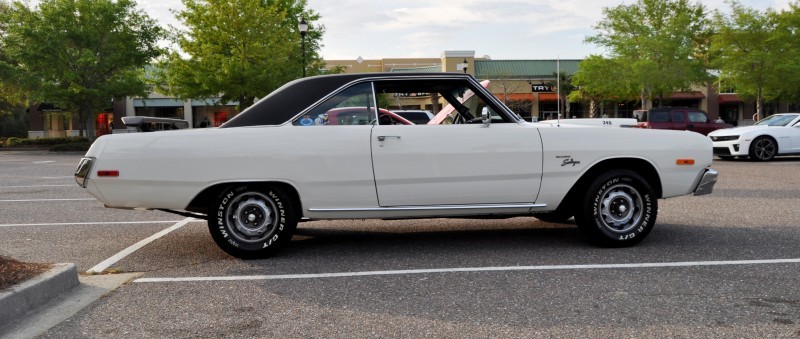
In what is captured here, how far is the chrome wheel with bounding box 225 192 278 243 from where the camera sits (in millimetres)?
5664

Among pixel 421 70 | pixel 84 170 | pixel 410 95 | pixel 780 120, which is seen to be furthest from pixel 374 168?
pixel 780 120

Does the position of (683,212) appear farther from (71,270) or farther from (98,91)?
(98,91)

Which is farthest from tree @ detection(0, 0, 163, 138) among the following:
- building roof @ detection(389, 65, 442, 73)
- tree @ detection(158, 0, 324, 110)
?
building roof @ detection(389, 65, 442, 73)

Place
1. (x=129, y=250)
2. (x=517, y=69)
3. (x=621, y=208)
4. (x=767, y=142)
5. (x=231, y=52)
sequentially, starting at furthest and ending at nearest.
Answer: (x=517, y=69)
(x=231, y=52)
(x=767, y=142)
(x=129, y=250)
(x=621, y=208)

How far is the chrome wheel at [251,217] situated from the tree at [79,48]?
32.8m

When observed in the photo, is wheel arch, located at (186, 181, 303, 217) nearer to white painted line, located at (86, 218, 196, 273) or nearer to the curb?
white painted line, located at (86, 218, 196, 273)

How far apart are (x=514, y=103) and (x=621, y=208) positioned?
52037 millimetres

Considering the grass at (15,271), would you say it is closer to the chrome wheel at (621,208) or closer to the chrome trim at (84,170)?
the chrome trim at (84,170)

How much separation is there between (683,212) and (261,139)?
540 cm

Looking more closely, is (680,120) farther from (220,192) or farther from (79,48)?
(79,48)

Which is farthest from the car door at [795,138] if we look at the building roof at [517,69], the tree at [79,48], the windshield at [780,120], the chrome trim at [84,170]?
the building roof at [517,69]

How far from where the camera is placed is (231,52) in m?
34.3

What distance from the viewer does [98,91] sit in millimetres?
35500

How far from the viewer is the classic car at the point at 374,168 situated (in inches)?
219
